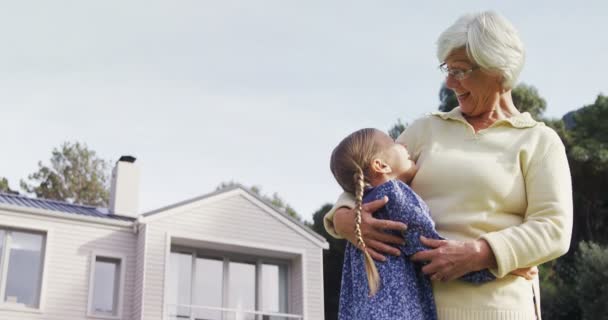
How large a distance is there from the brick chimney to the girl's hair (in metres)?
17.5

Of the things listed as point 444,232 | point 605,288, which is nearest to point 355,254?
point 444,232

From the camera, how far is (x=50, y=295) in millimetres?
17516

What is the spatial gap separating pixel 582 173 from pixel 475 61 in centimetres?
2626

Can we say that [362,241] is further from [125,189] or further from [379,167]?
[125,189]

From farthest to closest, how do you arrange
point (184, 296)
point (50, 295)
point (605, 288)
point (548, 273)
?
point (548, 273) < point (605, 288) < point (184, 296) < point (50, 295)

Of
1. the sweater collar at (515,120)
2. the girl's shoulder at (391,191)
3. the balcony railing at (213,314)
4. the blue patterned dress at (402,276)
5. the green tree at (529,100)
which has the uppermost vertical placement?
the green tree at (529,100)

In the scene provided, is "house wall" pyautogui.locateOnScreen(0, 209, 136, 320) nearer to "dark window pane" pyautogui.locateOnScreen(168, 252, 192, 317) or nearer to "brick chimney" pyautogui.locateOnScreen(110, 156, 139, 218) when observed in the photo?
"dark window pane" pyautogui.locateOnScreen(168, 252, 192, 317)

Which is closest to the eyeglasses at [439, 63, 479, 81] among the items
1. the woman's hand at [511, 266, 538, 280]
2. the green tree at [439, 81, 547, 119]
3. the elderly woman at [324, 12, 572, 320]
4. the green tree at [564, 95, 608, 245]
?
the elderly woman at [324, 12, 572, 320]

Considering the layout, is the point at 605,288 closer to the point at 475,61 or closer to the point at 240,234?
the point at 240,234

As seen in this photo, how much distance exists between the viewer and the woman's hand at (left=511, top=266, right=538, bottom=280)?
2.67 metres

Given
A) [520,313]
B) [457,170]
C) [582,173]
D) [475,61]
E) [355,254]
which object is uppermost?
[582,173]

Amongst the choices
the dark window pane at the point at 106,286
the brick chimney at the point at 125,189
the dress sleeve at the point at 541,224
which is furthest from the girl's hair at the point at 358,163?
the brick chimney at the point at 125,189

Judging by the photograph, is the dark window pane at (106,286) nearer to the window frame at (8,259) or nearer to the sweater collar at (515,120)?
the window frame at (8,259)

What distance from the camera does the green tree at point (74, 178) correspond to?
31234 mm
